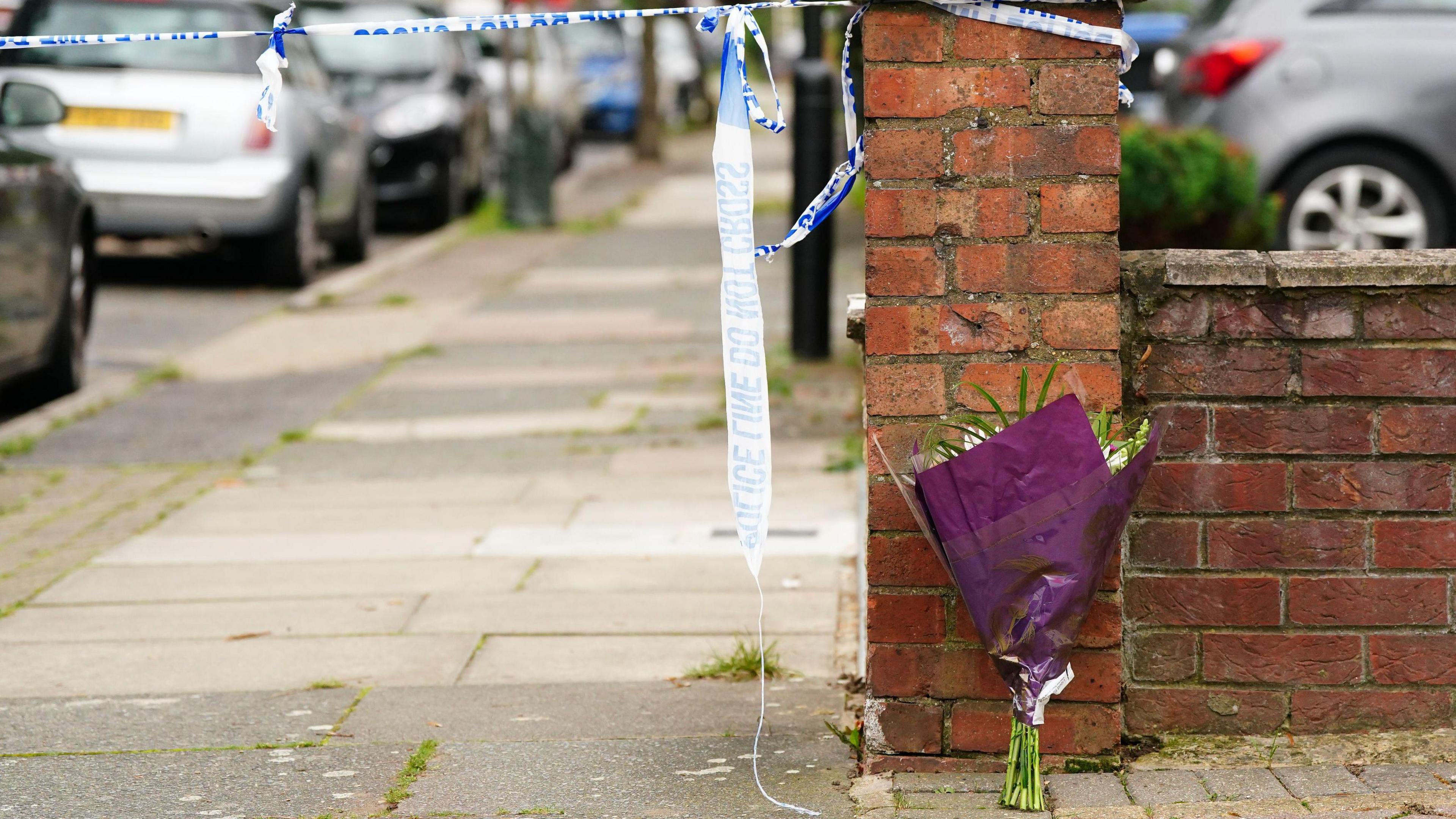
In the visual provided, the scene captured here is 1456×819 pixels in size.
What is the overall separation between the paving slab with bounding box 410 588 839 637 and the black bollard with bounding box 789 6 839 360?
12.1ft

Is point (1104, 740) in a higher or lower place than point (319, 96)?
lower

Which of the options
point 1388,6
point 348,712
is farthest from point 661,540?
point 1388,6

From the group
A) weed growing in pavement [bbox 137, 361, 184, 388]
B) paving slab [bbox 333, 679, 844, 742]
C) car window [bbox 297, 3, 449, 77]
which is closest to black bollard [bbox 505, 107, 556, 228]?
car window [bbox 297, 3, 449, 77]

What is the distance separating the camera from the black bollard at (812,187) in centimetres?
872

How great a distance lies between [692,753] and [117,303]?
834 centimetres

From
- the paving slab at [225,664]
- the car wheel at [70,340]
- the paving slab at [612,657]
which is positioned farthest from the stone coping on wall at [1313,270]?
the car wheel at [70,340]

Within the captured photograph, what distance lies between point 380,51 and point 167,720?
11.9 meters

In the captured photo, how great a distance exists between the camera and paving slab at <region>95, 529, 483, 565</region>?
18.5 feet

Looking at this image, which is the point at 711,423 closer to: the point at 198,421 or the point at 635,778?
the point at 198,421

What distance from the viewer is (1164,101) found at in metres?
9.84

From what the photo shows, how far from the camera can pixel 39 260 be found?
7438 millimetres

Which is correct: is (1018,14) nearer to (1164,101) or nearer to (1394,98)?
(1394,98)

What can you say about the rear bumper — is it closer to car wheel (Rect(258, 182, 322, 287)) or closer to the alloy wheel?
car wheel (Rect(258, 182, 322, 287))

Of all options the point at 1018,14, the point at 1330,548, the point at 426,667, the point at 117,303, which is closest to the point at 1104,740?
the point at 1330,548
